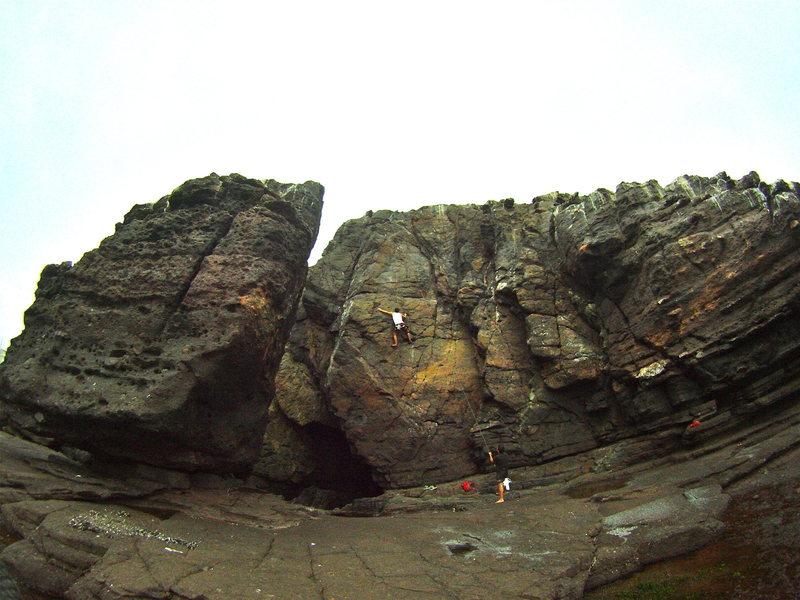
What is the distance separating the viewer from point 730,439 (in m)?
16.6

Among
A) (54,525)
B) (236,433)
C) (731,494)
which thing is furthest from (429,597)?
(236,433)

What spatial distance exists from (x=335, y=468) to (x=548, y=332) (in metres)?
14.2

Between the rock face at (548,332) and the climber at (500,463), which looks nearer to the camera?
the rock face at (548,332)

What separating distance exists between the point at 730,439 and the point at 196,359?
59.0ft

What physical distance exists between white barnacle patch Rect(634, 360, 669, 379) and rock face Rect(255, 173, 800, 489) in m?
0.06

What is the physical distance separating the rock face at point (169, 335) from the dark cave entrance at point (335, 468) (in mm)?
9619

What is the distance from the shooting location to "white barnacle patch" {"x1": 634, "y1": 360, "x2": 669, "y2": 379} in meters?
19.6

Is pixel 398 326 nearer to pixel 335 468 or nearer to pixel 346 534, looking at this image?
pixel 335 468

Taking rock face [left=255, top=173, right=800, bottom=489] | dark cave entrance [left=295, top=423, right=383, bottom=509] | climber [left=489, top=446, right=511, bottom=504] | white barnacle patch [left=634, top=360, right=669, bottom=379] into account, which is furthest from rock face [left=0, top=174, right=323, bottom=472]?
white barnacle patch [left=634, top=360, right=669, bottom=379]

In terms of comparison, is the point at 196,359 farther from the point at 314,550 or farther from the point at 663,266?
the point at 663,266

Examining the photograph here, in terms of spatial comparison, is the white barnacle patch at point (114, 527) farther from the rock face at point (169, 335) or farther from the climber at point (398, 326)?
the climber at point (398, 326)

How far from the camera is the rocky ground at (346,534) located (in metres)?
8.88

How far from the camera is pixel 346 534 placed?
505 inches

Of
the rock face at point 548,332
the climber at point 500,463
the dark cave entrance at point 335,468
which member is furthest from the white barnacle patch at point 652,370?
the dark cave entrance at point 335,468
